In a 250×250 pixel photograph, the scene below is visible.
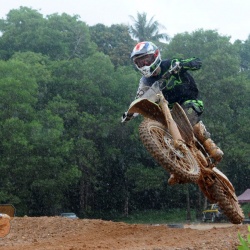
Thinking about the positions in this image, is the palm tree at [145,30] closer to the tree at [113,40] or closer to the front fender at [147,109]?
the tree at [113,40]

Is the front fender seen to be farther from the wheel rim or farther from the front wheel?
the wheel rim

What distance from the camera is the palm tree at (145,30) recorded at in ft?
167

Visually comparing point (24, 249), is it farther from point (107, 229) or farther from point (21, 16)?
point (21, 16)

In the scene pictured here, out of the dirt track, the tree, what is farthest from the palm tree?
the dirt track

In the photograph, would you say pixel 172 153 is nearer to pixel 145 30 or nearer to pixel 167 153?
pixel 167 153

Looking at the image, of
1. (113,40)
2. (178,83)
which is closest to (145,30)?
(113,40)

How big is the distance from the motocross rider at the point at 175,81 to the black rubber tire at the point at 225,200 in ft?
1.95

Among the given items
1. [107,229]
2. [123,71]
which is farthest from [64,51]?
[107,229]

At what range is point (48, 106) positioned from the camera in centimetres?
3553

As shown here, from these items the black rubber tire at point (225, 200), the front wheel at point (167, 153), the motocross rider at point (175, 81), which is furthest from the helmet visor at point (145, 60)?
the black rubber tire at point (225, 200)

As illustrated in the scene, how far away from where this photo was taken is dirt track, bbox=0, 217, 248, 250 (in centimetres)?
701

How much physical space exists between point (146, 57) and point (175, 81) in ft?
2.54

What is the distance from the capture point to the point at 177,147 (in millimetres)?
8750

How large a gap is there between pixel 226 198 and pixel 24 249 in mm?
4046
